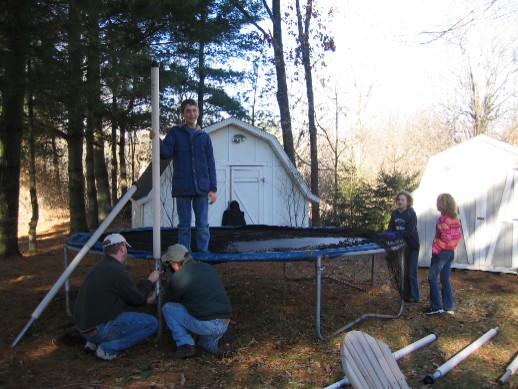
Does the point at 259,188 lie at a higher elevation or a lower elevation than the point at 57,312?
higher

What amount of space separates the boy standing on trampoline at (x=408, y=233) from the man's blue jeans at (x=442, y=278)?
400 millimetres

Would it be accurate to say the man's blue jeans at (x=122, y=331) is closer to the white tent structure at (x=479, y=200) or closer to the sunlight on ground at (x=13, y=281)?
the sunlight on ground at (x=13, y=281)

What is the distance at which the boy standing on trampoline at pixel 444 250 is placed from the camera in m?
5.18

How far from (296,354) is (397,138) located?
26883 millimetres

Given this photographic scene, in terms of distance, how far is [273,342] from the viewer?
446cm

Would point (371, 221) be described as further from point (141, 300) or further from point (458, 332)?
point (141, 300)

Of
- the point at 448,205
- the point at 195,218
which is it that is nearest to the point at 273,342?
the point at 195,218

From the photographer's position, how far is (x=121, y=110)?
511 inches

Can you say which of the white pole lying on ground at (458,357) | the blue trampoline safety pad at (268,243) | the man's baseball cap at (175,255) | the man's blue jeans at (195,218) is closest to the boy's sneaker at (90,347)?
the blue trampoline safety pad at (268,243)

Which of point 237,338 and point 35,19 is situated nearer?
point 237,338

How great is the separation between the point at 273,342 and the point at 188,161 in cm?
182

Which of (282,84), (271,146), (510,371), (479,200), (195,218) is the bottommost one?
(510,371)

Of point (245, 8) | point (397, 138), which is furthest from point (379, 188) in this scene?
point (397, 138)

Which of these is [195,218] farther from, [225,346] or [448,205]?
[448,205]
